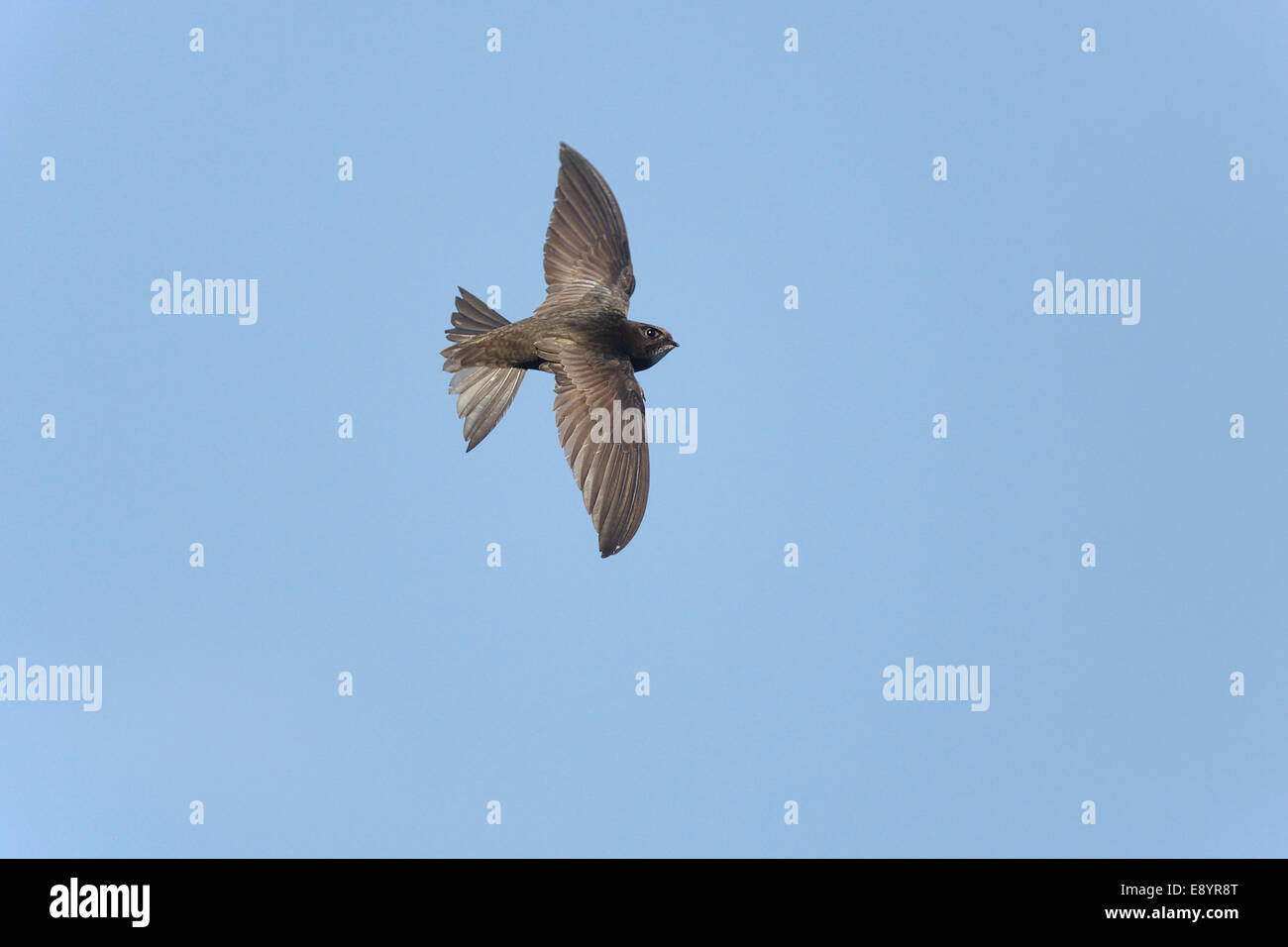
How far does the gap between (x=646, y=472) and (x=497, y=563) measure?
3846 mm

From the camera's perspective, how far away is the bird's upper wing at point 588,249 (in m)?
15.7

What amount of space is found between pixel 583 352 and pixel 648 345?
0.66m

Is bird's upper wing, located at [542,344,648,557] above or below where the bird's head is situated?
below

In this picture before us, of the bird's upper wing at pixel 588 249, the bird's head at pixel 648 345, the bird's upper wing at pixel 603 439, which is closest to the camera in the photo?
the bird's upper wing at pixel 603 439

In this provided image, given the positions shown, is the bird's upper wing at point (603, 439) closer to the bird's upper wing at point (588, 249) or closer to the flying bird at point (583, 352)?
the flying bird at point (583, 352)

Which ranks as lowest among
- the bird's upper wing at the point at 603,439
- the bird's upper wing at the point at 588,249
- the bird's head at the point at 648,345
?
the bird's upper wing at the point at 603,439

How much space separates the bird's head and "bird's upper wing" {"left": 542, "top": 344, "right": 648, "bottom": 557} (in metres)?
0.22

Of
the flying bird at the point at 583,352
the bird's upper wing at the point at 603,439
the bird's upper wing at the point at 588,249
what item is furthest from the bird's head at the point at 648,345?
the bird's upper wing at the point at 588,249

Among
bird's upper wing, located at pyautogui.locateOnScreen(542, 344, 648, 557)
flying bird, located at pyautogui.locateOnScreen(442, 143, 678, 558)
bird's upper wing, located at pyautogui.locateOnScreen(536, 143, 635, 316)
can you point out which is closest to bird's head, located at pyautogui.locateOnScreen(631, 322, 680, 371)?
flying bird, located at pyautogui.locateOnScreen(442, 143, 678, 558)

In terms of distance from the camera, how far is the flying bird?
13.9 meters

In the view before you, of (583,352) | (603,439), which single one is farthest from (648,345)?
(603,439)

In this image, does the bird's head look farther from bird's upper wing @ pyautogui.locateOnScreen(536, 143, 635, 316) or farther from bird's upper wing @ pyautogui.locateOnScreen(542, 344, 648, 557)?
bird's upper wing @ pyautogui.locateOnScreen(536, 143, 635, 316)

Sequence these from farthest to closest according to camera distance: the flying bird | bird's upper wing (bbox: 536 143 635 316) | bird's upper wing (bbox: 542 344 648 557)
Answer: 1. bird's upper wing (bbox: 536 143 635 316)
2. the flying bird
3. bird's upper wing (bbox: 542 344 648 557)

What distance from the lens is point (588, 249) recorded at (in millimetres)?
15852
